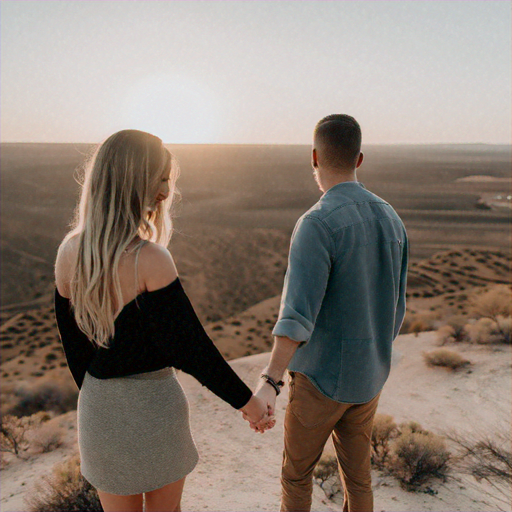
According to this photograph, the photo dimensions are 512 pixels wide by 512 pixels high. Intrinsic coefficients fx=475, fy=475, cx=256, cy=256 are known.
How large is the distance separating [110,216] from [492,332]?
7689mm

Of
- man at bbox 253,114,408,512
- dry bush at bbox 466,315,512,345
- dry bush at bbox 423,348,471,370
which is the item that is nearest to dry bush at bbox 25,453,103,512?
man at bbox 253,114,408,512

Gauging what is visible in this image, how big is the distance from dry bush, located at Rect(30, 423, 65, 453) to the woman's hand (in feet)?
15.2

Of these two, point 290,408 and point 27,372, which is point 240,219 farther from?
point 290,408

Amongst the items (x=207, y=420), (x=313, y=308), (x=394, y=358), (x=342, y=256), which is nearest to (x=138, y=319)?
(x=313, y=308)

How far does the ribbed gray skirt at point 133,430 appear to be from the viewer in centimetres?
166

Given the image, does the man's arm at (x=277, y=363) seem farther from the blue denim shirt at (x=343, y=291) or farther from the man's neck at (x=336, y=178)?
the man's neck at (x=336, y=178)

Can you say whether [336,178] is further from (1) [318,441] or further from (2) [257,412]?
(1) [318,441]

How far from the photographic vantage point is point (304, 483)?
2186mm

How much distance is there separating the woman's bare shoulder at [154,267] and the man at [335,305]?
49 centimetres

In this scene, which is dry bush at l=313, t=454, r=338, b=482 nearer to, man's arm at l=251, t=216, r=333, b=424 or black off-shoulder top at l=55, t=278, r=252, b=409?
man's arm at l=251, t=216, r=333, b=424

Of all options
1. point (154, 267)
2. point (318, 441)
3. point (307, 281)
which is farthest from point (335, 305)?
point (154, 267)

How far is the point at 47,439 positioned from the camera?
18.7 ft

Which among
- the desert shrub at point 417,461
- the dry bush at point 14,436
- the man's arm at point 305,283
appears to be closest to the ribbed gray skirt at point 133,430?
the man's arm at point 305,283

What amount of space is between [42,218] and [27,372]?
41309 millimetres
